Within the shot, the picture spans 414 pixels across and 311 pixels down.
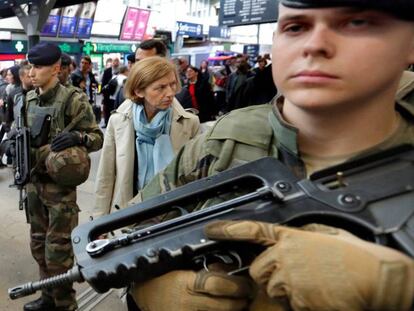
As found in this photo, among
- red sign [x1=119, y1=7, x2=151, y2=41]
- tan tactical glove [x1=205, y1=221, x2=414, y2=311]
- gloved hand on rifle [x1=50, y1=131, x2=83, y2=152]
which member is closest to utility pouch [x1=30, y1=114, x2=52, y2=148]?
gloved hand on rifle [x1=50, y1=131, x2=83, y2=152]

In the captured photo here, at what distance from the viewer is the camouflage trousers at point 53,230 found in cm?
223

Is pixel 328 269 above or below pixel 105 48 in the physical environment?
above

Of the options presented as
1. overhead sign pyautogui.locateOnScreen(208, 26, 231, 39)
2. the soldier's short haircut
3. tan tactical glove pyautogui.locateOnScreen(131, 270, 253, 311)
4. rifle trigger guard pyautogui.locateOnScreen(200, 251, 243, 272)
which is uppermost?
the soldier's short haircut

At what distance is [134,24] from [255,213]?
15.5 meters

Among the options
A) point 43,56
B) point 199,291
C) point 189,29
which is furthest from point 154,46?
point 189,29

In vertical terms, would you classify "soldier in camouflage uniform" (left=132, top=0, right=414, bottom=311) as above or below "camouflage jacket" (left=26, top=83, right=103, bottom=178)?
above

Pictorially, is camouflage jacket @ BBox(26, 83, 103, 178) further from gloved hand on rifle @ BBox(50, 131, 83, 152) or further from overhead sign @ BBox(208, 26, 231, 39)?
overhead sign @ BBox(208, 26, 231, 39)

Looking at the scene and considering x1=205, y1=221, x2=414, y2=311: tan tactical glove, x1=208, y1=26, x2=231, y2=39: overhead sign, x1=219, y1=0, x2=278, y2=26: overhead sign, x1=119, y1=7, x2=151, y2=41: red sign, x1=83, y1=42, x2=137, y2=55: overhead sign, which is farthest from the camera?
x1=208, y1=26, x2=231, y2=39: overhead sign

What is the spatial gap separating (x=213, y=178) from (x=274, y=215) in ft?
0.52

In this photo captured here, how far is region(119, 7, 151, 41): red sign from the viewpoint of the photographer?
1468cm

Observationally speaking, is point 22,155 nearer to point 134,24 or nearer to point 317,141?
point 317,141

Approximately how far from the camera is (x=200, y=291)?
0.66 m

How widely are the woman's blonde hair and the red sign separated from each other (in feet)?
44.3

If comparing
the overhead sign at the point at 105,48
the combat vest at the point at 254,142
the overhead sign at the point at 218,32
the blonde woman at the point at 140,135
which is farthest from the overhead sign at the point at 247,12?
the overhead sign at the point at 218,32
